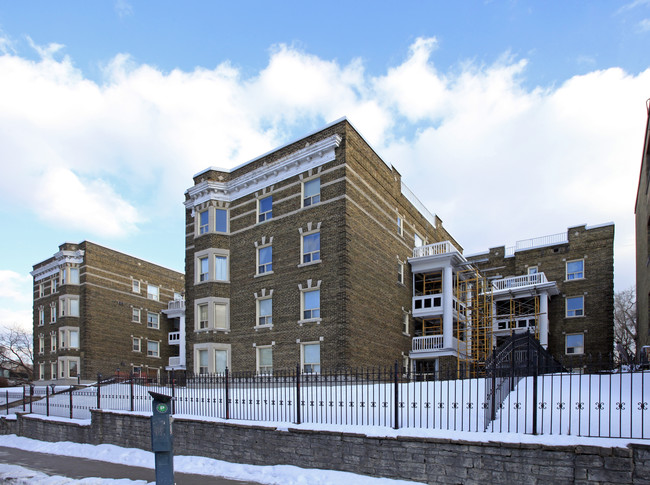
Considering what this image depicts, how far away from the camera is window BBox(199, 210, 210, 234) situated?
2866cm

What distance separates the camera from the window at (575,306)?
1346 inches

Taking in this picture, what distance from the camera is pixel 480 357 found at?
31.8 metres

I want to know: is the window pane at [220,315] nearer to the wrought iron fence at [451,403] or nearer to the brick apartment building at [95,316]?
the wrought iron fence at [451,403]

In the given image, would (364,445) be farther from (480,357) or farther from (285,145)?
(480,357)

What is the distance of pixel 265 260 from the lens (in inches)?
1052

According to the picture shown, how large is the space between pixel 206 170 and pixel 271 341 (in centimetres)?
1088

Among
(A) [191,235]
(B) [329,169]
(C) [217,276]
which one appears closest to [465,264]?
(B) [329,169]

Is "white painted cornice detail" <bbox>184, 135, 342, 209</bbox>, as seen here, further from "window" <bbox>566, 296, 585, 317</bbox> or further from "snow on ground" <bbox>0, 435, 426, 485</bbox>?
"window" <bbox>566, 296, 585, 317</bbox>

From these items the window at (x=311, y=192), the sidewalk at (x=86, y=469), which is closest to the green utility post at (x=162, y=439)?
the sidewalk at (x=86, y=469)

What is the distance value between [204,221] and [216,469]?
754 inches

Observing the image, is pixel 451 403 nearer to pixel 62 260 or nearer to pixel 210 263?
pixel 210 263

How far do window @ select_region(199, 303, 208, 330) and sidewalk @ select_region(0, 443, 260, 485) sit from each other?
1210 cm

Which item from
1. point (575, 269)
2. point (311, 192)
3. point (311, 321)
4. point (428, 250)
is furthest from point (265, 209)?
point (575, 269)

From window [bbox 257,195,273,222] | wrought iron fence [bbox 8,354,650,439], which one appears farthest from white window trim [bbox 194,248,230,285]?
wrought iron fence [bbox 8,354,650,439]
